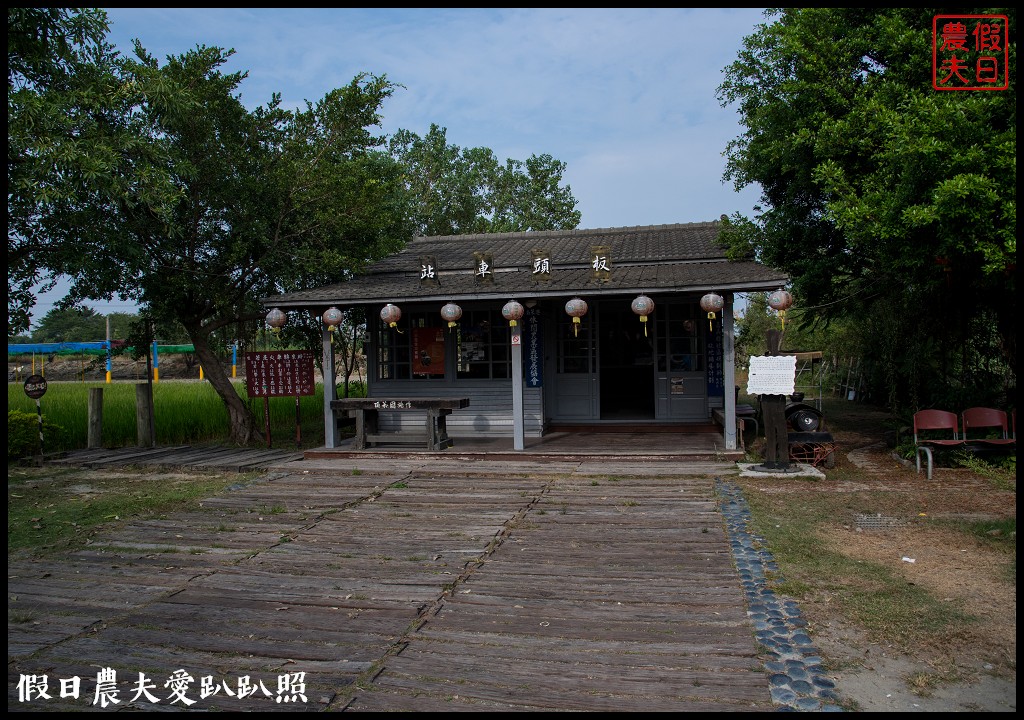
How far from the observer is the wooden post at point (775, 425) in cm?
859

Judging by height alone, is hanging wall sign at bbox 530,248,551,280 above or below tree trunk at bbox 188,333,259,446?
above

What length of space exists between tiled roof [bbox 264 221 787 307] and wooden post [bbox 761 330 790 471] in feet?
2.45

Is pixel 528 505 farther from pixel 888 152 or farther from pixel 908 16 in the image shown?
pixel 908 16

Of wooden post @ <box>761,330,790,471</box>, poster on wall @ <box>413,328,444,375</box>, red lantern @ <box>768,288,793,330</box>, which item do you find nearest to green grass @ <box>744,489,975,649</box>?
wooden post @ <box>761,330,790,471</box>

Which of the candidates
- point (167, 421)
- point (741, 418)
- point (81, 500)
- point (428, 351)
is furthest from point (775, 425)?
point (167, 421)

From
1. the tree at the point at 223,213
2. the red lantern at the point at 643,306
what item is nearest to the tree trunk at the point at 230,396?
the tree at the point at 223,213

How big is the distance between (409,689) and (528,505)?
3.96 meters

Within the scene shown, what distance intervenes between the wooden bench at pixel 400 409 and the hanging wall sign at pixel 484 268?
1801 millimetres

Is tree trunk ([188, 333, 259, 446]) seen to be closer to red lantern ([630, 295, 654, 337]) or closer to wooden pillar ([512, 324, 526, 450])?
wooden pillar ([512, 324, 526, 450])

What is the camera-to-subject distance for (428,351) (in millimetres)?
11617

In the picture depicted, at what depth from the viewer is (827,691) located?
340 centimetres

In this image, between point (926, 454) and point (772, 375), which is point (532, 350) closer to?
point (772, 375)

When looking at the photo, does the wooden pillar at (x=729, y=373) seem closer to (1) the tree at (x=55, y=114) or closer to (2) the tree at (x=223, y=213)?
(2) the tree at (x=223, y=213)

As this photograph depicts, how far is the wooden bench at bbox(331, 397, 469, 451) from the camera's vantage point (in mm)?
10117
